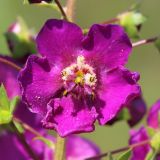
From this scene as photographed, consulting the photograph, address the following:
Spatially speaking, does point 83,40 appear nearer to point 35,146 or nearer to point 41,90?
point 41,90

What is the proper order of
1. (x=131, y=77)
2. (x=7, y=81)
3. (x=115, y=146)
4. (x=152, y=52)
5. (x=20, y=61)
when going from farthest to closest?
(x=152, y=52), (x=115, y=146), (x=7, y=81), (x=20, y=61), (x=131, y=77)

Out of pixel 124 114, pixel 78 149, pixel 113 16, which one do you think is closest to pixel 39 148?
pixel 78 149

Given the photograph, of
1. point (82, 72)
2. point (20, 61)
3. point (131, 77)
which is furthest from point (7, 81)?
point (131, 77)

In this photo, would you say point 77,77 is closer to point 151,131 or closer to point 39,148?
point 151,131

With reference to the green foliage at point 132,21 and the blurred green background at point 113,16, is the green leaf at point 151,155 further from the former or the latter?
the blurred green background at point 113,16

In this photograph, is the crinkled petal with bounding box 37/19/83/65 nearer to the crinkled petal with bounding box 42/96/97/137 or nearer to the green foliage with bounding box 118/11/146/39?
the crinkled petal with bounding box 42/96/97/137

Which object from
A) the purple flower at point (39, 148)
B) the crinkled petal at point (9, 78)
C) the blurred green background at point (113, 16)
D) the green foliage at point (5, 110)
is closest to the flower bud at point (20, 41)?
the crinkled petal at point (9, 78)

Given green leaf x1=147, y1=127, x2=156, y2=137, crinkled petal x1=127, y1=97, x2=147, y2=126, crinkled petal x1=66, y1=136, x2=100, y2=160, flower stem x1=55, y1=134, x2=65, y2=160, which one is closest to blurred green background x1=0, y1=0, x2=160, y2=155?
crinkled petal x1=66, y1=136, x2=100, y2=160
